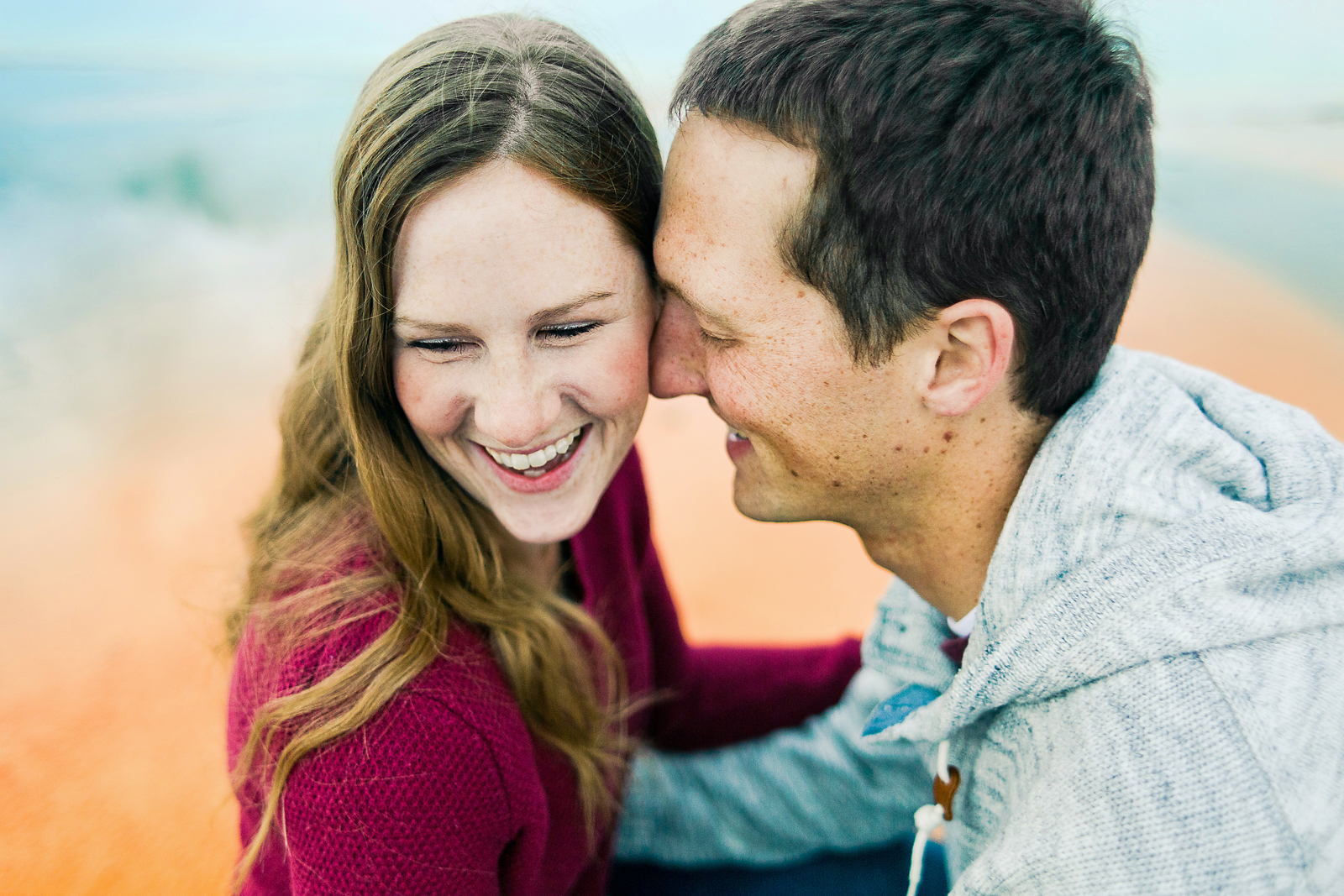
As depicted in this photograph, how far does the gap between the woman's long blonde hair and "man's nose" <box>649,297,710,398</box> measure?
10cm

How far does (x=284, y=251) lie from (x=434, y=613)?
2.19 m

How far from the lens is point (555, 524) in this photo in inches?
51.9

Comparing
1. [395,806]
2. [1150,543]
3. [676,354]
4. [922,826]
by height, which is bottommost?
[922,826]

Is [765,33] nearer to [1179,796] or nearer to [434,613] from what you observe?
[434,613]

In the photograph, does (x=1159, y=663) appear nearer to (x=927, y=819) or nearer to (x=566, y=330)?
(x=927, y=819)

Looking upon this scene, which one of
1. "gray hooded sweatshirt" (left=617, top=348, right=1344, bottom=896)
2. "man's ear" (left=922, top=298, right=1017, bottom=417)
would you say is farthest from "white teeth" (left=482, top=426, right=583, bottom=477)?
"gray hooded sweatshirt" (left=617, top=348, right=1344, bottom=896)

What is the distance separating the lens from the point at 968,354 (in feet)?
3.95

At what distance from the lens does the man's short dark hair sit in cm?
109

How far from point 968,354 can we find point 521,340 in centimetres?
62

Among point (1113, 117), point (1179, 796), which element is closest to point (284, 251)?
point (1113, 117)

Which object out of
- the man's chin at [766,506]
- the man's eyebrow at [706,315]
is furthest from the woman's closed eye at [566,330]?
the man's chin at [766,506]

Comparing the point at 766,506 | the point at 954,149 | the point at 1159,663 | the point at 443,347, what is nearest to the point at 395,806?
the point at 443,347

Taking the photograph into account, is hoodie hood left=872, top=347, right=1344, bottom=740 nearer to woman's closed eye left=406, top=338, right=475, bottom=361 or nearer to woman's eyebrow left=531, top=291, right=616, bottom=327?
woman's eyebrow left=531, top=291, right=616, bottom=327

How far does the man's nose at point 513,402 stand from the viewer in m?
1.14
